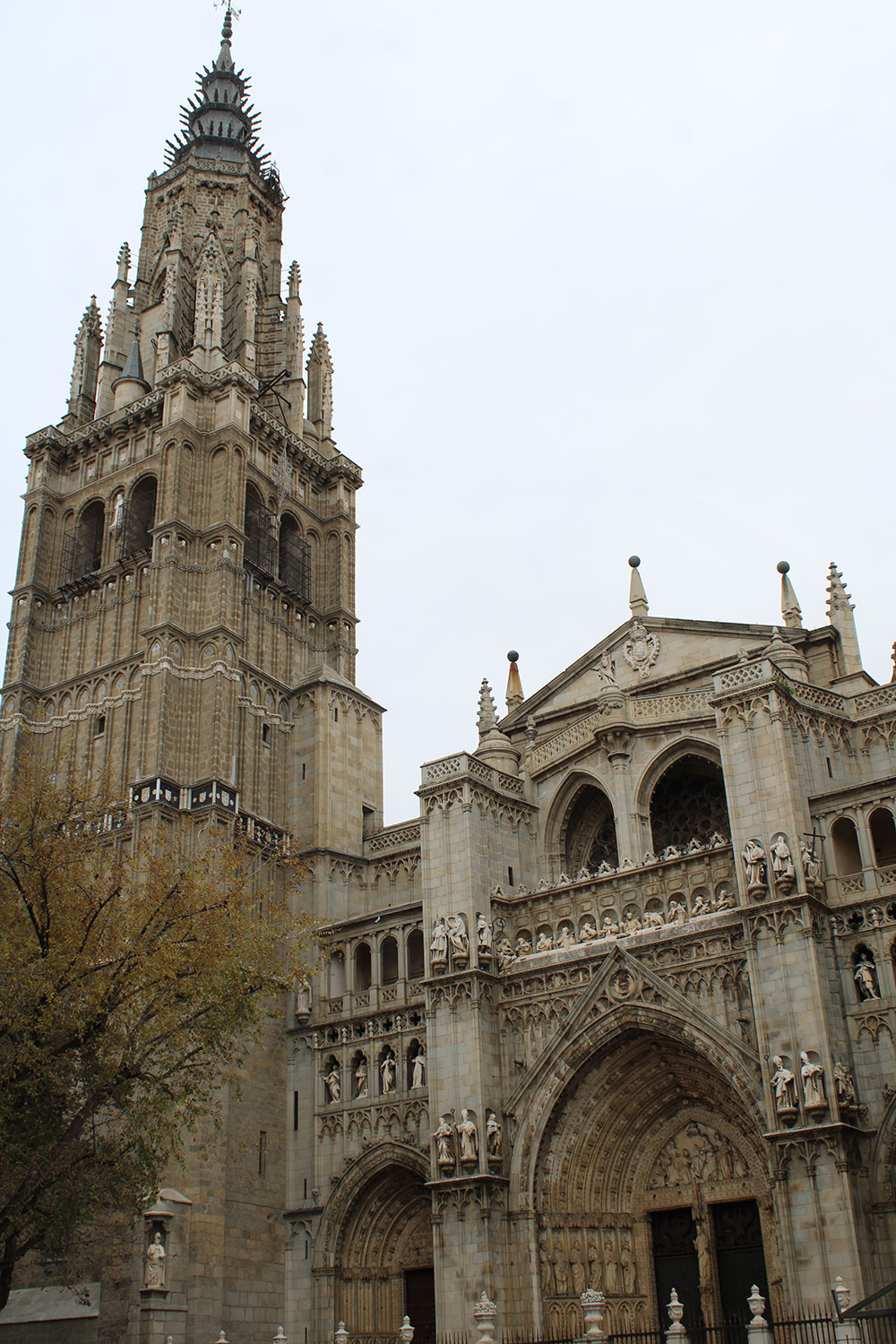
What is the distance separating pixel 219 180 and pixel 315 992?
3549cm

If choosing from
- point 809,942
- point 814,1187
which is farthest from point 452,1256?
point 809,942

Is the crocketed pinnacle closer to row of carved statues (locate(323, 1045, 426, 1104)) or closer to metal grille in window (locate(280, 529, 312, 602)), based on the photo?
metal grille in window (locate(280, 529, 312, 602))

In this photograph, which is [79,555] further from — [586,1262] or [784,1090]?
[784,1090]

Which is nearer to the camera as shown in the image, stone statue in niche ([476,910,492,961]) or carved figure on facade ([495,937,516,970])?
stone statue in niche ([476,910,492,961])

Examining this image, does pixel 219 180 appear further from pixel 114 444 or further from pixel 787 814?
pixel 787 814

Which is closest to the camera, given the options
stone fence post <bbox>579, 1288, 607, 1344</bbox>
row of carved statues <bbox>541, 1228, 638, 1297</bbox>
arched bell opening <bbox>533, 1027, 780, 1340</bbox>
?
stone fence post <bbox>579, 1288, 607, 1344</bbox>

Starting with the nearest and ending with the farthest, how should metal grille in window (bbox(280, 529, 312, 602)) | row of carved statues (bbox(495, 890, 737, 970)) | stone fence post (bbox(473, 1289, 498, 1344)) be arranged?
stone fence post (bbox(473, 1289, 498, 1344)) → row of carved statues (bbox(495, 890, 737, 970)) → metal grille in window (bbox(280, 529, 312, 602))

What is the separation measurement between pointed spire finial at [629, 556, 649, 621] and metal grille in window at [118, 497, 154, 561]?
Result: 54.9 feet

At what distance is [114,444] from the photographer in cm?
4816

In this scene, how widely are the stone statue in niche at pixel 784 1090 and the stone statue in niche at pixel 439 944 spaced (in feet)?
31.5

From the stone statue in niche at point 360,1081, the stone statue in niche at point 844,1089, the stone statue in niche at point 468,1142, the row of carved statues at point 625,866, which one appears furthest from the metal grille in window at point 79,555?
the stone statue in niche at point 844,1089

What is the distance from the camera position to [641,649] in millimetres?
38500


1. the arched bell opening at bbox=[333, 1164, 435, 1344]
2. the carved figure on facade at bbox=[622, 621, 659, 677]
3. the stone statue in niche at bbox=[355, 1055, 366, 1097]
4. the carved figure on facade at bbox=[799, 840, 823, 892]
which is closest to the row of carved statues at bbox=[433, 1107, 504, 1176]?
the arched bell opening at bbox=[333, 1164, 435, 1344]

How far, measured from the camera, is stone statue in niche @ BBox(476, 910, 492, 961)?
33625 millimetres
